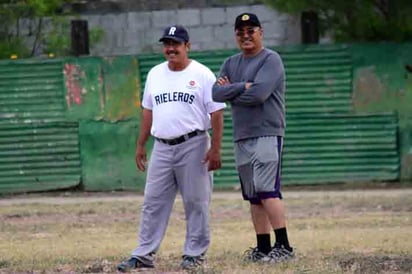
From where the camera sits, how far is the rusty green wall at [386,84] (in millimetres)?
16312

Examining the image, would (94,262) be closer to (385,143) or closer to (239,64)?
(239,64)

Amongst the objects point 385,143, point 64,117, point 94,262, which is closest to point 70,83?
point 64,117

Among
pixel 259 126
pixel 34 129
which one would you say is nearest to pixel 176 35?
pixel 259 126

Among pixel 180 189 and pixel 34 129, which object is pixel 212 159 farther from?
pixel 34 129

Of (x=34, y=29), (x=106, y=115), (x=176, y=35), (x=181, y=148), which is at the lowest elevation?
(x=106, y=115)

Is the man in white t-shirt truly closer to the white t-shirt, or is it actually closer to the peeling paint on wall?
the white t-shirt

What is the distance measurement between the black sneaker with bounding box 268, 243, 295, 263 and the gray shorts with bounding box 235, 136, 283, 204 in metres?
0.37

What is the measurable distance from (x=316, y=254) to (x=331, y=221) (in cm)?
363

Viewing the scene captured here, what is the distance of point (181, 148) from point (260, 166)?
0.60 metres

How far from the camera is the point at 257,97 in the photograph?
866 cm

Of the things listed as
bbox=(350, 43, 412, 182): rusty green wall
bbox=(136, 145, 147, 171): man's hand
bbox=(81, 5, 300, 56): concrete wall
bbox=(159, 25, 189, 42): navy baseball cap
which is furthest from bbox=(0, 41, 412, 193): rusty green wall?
bbox=(159, 25, 189, 42): navy baseball cap

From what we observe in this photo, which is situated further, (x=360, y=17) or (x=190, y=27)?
(x=190, y=27)

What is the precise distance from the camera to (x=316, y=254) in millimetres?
9469

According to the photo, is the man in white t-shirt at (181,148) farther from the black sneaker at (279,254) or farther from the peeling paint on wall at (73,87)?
the peeling paint on wall at (73,87)
